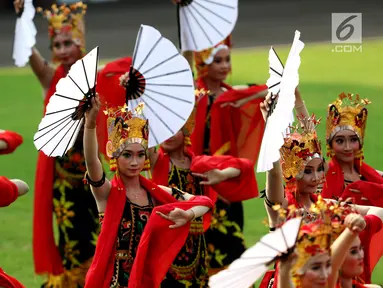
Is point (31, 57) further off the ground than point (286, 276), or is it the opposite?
point (31, 57)

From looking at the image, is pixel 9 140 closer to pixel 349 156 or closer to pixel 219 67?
pixel 349 156

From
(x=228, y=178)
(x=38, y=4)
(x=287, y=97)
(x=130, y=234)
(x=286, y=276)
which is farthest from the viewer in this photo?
(x=38, y=4)

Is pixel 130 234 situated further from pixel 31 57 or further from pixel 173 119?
pixel 31 57

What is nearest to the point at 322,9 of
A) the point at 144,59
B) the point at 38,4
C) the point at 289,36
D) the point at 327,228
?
the point at 289,36

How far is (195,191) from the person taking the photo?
7836mm

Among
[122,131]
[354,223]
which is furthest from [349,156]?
[354,223]

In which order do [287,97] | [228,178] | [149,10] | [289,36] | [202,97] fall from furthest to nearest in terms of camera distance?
[149,10]
[289,36]
[202,97]
[228,178]
[287,97]

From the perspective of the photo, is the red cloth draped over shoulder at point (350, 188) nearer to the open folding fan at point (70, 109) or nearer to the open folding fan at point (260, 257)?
the open folding fan at point (70, 109)

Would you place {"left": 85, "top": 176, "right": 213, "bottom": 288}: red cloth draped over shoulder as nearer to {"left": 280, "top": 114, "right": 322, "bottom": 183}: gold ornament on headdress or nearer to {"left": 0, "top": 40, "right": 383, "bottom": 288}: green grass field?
{"left": 280, "top": 114, "right": 322, "bottom": 183}: gold ornament on headdress

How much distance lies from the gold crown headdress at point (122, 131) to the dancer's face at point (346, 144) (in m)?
1.31

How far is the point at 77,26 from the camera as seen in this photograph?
30.4ft

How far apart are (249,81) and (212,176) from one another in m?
9.51

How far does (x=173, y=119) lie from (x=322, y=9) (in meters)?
16.2

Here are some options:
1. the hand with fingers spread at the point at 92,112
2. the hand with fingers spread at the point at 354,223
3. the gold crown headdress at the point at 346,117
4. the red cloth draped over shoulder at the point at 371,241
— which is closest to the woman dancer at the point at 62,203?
the gold crown headdress at the point at 346,117
